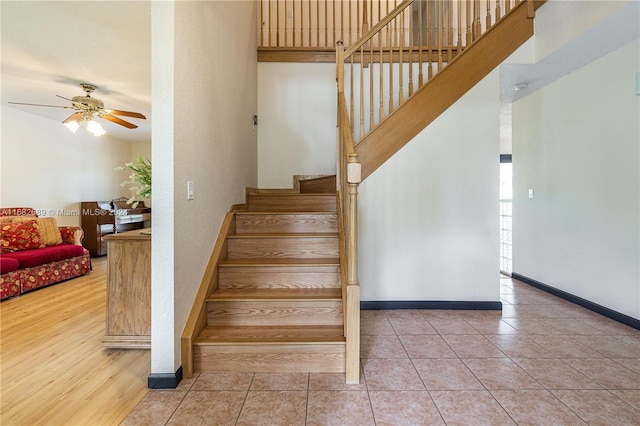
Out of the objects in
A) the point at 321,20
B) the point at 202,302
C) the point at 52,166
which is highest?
the point at 321,20

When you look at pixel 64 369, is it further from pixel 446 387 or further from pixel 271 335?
pixel 446 387

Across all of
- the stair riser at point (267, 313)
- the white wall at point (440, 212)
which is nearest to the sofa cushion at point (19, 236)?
the stair riser at point (267, 313)

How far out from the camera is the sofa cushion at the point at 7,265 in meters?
3.44

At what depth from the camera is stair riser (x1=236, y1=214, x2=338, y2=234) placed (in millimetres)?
2904

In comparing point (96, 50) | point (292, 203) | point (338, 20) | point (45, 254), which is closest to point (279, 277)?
point (292, 203)

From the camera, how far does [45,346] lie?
2340 mm

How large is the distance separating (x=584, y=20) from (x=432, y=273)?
2527mm

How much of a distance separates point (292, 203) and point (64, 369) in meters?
2.24

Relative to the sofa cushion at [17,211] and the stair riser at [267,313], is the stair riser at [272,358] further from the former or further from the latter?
the sofa cushion at [17,211]

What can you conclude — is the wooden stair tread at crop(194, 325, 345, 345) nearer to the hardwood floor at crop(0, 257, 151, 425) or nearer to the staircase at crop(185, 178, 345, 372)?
the staircase at crop(185, 178, 345, 372)

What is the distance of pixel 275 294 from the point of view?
7.38ft

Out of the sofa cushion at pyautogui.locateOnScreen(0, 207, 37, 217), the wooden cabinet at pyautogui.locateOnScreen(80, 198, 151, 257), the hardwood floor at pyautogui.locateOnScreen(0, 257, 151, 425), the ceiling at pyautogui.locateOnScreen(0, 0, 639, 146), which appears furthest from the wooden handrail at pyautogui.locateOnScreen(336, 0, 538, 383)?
the wooden cabinet at pyautogui.locateOnScreen(80, 198, 151, 257)

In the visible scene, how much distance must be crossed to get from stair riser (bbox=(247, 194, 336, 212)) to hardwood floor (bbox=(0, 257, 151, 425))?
171 centimetres

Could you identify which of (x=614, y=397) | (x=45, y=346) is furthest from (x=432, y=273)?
(x=45, y=346)
